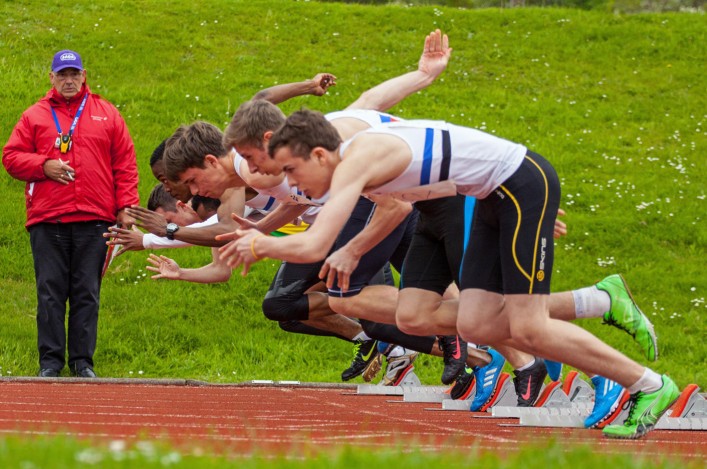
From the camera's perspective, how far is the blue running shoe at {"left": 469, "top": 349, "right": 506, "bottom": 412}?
7969mm

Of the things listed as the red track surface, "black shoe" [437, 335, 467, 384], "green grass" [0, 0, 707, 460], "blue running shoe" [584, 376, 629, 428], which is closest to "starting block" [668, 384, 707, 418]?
the red track surface

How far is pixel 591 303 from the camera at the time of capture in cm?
663

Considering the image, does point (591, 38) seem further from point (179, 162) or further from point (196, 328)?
point (179, 162)

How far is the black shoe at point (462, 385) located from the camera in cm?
834

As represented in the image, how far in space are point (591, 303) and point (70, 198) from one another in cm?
575

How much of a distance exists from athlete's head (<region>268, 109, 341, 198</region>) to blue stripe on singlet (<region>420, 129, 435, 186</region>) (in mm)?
416

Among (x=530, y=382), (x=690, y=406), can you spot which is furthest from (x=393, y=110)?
(x=690, y=406)

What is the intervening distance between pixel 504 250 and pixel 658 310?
879cm

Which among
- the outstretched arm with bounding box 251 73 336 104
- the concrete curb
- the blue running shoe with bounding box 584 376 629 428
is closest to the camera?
the blue running shoe with bounding box 584 376 629 428

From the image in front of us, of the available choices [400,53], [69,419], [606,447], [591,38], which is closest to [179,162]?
[69,419]

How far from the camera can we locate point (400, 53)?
22594 millimetres

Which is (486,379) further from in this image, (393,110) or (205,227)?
(393,110)

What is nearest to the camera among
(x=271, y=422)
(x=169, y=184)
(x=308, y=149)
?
(x=308, y=149)

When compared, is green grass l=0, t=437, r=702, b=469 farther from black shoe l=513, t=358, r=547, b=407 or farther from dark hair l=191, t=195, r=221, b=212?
dark hair l=191, t=195, r=221, b=212
